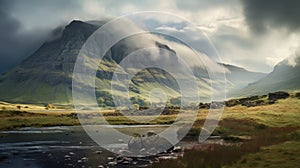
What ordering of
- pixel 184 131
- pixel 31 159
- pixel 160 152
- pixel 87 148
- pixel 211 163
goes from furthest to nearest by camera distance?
1. pixel 184 131
2. pixel 87 148
3. pixel 160 152
4. pixel 31 159
5. pixel 211 163

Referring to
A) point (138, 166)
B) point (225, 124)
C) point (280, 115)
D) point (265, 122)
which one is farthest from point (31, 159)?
point (280, 115)

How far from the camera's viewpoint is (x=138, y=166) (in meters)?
44.9

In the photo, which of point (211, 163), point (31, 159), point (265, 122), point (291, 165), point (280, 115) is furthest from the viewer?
point (280, 115)

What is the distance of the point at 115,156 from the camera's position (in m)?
53.9

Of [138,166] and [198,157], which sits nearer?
[138,166]

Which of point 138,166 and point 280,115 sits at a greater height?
point 280,115

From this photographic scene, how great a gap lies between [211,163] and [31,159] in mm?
28103

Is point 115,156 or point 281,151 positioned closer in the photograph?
point 281,151

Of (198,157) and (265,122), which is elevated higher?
(265,122)

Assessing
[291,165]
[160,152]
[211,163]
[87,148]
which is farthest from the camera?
[87,148]

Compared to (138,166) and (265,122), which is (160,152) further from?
(265,122)

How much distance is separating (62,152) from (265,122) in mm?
60564

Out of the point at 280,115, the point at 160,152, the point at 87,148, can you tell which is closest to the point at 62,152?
the point at 87,148

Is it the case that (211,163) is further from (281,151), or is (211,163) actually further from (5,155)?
(5,155)
